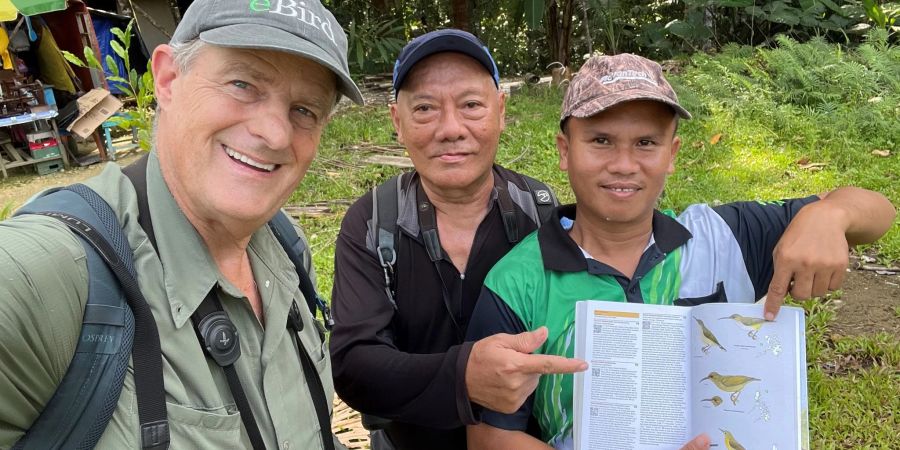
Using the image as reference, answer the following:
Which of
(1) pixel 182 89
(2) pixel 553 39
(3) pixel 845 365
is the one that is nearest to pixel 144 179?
(1) pixel 182 89

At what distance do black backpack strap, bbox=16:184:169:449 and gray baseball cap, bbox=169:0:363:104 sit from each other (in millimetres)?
408

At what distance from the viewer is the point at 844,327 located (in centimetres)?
365

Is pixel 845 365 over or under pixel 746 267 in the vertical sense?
under

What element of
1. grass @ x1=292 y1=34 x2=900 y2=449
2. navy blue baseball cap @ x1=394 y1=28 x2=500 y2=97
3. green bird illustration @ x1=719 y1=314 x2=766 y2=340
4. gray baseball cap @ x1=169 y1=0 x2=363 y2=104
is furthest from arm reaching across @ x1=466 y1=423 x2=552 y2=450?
grass @ x1=292 y1=34 x2=900 y2=449

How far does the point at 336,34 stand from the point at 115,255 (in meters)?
0.69

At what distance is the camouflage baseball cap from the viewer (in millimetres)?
1840

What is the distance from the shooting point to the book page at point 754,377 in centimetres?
152

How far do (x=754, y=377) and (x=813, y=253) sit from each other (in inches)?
14.3

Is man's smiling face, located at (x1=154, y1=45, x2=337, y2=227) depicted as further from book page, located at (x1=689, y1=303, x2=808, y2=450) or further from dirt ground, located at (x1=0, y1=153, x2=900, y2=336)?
dirt ground, located at (x1=0, y1=153, x2=900, y2=336)

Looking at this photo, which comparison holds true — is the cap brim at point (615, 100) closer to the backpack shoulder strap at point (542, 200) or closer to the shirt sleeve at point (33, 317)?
the backpack shoulder strap at point (542, 200)

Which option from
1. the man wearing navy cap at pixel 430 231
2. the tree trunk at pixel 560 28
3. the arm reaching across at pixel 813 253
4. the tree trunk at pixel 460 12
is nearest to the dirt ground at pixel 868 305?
the arm reaching across at pixel 813 253

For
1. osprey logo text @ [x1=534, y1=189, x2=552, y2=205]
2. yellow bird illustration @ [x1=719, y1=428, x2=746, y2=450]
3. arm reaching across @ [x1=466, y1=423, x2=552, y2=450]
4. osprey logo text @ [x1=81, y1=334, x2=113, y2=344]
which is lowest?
arm reaching across @ [x1=466, y1=423, x2=552, y2=450]

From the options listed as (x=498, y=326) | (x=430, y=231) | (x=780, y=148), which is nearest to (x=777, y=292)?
(x=498, y=326)

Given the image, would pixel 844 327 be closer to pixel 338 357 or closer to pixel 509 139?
pixel 338 357
